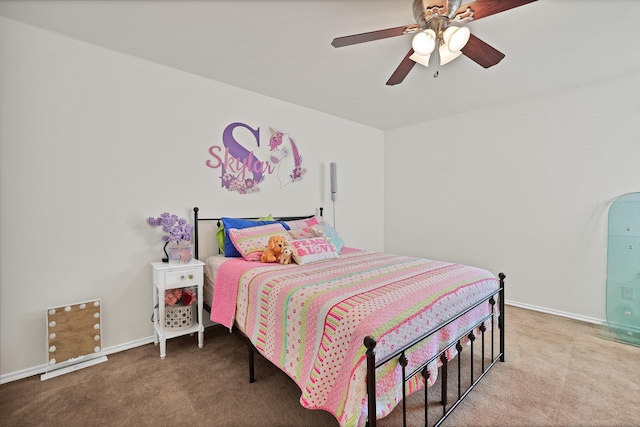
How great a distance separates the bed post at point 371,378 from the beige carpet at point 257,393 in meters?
0.58

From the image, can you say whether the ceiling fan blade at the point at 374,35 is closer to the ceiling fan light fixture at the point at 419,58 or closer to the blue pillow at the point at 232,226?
the ceiling fan light fixture at the point at 419,58

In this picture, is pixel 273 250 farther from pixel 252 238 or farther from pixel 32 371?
pixel 32 371

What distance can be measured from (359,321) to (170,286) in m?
1.77

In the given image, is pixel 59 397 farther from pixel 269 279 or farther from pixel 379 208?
pixel 379 208

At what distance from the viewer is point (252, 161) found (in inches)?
127

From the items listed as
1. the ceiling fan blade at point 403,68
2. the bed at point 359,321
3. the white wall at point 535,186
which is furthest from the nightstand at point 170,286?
the white wall at point 535,186

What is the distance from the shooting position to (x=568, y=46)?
2.27m

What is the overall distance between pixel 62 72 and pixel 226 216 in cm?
174

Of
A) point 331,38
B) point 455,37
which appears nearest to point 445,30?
point 455,37

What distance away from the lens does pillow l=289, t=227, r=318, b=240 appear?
2.82m

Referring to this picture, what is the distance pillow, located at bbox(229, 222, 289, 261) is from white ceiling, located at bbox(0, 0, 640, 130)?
5.07ft

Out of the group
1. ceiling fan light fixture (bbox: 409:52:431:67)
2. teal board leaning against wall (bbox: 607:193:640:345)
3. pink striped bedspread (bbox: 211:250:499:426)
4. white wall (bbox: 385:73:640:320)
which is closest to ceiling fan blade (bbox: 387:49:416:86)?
ceiling fan light fixture (bbox: 409:52:431:67)

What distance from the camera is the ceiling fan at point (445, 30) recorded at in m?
1.50

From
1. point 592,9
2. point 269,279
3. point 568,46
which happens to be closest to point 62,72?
point 269,279
